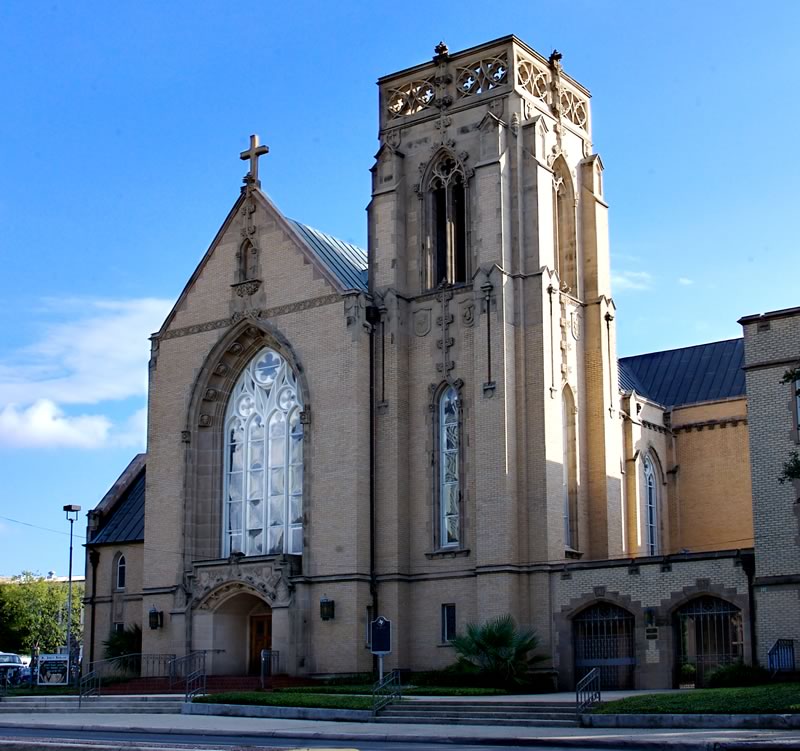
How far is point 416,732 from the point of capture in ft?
84.7

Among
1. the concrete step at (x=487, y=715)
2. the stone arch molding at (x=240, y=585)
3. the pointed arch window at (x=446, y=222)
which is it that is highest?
the pointed arch window at (x=446, y=222)

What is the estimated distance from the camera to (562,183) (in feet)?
143

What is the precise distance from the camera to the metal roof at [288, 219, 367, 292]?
44091 millimetres

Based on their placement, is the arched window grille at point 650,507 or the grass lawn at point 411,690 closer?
the grass lawn at point 411,690

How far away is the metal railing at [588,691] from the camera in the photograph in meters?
27.1

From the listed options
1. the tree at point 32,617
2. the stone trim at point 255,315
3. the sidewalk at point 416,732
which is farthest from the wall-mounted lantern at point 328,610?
the tree at point 32,617

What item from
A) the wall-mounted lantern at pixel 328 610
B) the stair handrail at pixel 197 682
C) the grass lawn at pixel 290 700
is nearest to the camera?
the grass lawn at pixel 290 700

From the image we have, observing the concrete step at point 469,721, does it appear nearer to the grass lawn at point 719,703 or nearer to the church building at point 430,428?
the grass lawn at point 719,703

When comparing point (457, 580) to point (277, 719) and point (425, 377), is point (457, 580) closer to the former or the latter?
point (425, 377)

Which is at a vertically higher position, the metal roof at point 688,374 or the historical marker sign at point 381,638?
the metal roof at point 688,374

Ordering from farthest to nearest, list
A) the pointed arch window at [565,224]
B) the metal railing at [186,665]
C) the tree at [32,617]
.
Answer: the tree at [32,617]
the pointed arch window at [565,224]
the metal railing at [186,665]

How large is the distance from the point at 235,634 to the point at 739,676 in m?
18.0

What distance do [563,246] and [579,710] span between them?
19830 mm

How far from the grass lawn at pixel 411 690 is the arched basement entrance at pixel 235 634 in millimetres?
6840
